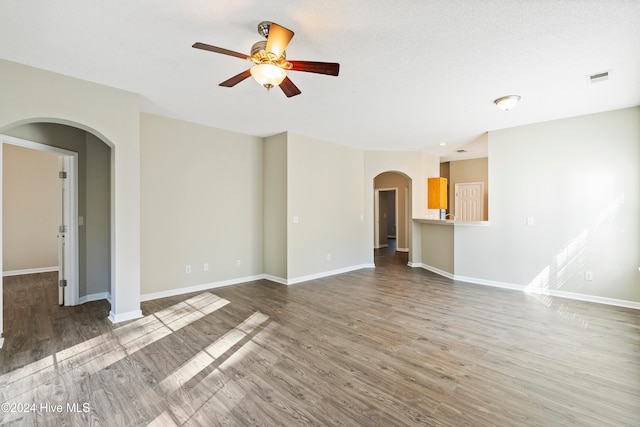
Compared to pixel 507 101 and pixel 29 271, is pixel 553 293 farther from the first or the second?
pixel 29 271

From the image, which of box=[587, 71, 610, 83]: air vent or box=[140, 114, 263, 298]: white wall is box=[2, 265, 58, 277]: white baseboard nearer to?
box=[140, 114, 263, 298]: white wall

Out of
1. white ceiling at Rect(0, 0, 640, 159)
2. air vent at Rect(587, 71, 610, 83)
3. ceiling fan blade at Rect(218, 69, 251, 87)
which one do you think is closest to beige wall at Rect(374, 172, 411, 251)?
white ceiling at Rect(0, 0, 640, 159)

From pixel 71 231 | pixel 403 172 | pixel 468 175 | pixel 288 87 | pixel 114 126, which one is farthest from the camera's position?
pixel 468 175

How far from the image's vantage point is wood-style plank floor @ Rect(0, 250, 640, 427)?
1.92 meters

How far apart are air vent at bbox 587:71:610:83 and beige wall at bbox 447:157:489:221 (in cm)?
491

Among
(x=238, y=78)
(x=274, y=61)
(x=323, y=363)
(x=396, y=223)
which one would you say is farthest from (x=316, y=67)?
(x=396, y=223)

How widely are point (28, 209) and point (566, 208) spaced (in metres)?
9.93

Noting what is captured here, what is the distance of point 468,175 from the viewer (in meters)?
8.38

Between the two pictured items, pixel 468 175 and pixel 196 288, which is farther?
pixel 468 175

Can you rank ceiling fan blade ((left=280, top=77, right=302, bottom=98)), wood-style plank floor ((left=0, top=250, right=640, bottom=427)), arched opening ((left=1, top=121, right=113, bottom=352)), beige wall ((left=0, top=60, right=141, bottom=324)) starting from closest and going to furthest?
wood-style plank floor ((left=0, top=250, right=640, bottom=427)), ceiling fan blade ((left=280, top=77, right=302, bottom=98)), beige wall ((left=0, top=60, right=141, bottom=324)), arched opening ((left=1, top=121, right=113, bottom=352))

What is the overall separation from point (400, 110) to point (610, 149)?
3.06 meters

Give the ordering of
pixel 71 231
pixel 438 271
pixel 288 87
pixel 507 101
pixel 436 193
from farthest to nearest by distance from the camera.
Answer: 1. pixel 436 193
2. pixel 438 271
3. pixel 71 231
4. pixel 507 101
5. pixel 288 87

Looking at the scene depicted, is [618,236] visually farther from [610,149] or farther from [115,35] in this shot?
[115,35]

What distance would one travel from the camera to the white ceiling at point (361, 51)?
6.82 feet
